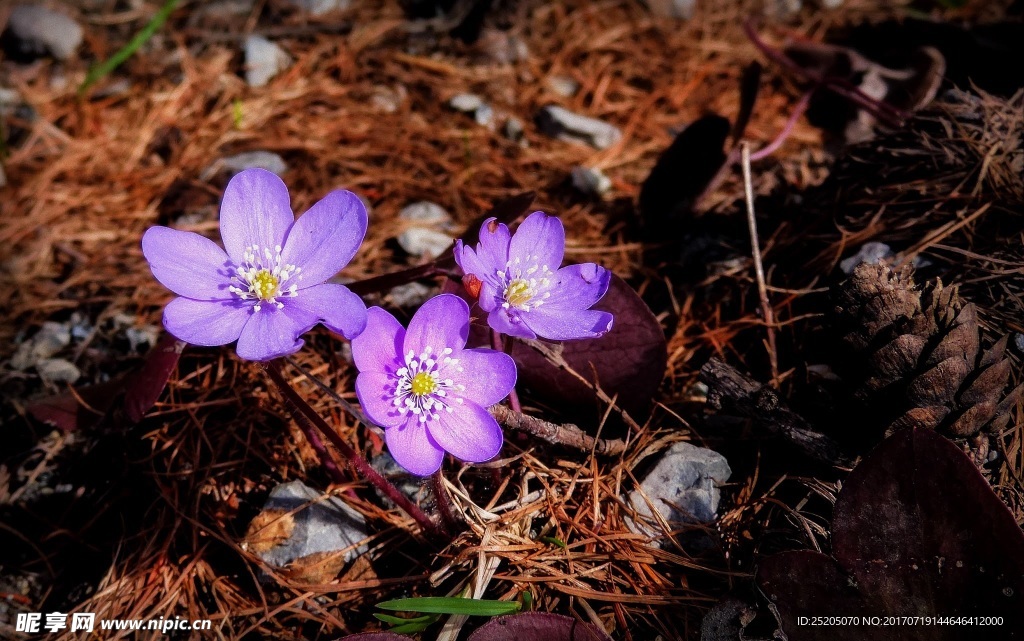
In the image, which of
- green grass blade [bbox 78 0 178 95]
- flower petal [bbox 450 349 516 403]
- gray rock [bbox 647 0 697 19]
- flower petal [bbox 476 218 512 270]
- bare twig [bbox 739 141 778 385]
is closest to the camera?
flower petal [bbox 450 349 516 403]

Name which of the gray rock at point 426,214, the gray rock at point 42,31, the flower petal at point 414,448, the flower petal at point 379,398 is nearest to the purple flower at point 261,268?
the flower petal at point 379,398

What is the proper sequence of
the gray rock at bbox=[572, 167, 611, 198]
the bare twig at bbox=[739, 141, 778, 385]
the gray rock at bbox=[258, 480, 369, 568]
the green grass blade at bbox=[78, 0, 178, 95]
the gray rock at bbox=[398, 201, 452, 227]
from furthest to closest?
the green grass blade at bbox=[78, 0, 178, 95]
the gray rock at bbox=[572, 167, 611, 198]
the gray rock at bbox=[398, 201, 452, 227]
the bare twig at bbox=[739, 141, 778, 385]
the gray rock at bbox=[258, 480, 369, 568]

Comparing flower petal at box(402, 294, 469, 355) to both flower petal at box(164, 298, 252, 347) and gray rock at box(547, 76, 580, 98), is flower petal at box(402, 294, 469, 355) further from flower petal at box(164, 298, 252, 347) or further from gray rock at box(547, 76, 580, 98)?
gray rock at box(547, 76, 580, 98)

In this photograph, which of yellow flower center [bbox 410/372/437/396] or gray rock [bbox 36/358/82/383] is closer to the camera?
yellow flower center [bbox 410/372/437/396]

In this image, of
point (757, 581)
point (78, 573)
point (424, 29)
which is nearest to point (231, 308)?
point (78, 573)

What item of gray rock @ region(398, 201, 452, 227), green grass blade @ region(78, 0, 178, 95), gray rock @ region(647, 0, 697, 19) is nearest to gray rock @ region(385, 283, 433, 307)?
gray rock @ region(398, 201, 452, 227)

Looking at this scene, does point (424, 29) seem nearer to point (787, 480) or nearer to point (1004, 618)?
point (787, 480)

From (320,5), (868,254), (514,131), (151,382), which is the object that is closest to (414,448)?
(151,382)

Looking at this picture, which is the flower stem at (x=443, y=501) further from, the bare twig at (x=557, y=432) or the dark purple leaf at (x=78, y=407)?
the dark purple leaf at (x=78, y=407)
